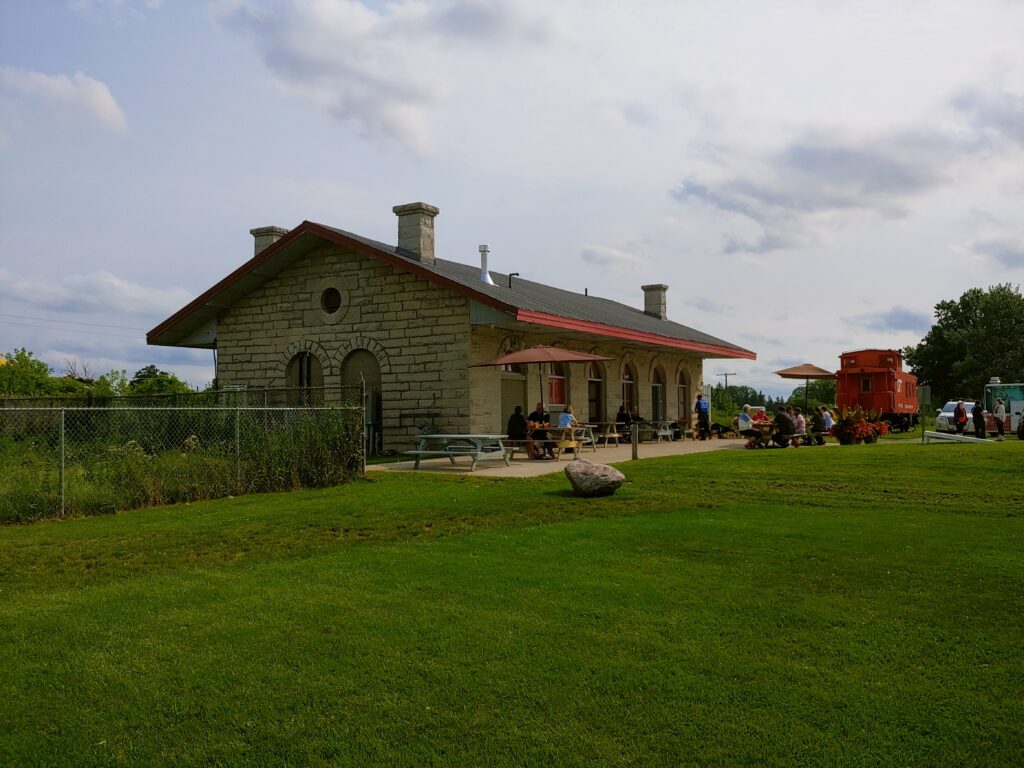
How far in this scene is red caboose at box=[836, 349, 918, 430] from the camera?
105 feet

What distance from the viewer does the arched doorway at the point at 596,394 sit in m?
24.8

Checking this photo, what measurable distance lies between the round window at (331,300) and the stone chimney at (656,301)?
16964mm

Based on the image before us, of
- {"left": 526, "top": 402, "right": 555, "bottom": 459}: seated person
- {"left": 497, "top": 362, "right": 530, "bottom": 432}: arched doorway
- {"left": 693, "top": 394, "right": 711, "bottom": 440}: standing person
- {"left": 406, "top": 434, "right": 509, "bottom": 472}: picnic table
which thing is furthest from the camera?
{"left": 693, "top": 394, "right": 711, "bottom": 440}: standing person

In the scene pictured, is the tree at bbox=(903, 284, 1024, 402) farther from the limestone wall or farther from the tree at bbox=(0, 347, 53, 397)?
the tree at bbox=(0, 347, 53, 397)

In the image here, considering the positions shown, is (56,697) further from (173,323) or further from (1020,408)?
(1020,408)

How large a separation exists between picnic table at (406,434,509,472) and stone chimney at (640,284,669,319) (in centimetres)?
1770

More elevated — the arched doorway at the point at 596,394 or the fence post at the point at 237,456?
the arched doorway at the point at 596,394

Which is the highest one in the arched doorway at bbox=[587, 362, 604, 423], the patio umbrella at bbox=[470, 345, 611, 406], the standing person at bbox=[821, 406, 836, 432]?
the patio umbrella at bbox=[470, 345, 611, 406]

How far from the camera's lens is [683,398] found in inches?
1219

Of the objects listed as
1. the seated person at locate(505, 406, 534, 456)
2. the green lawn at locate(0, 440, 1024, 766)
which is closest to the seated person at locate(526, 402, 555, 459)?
the seated person at locate(505, 406, 534, 456)

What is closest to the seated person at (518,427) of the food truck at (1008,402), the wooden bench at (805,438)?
the wooden bench at (805,438)

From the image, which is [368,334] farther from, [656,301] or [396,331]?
[656,301]

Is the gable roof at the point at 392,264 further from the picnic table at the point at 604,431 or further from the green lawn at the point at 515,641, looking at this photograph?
the green lawn at the point at 515,641

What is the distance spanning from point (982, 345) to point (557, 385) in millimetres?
44405
